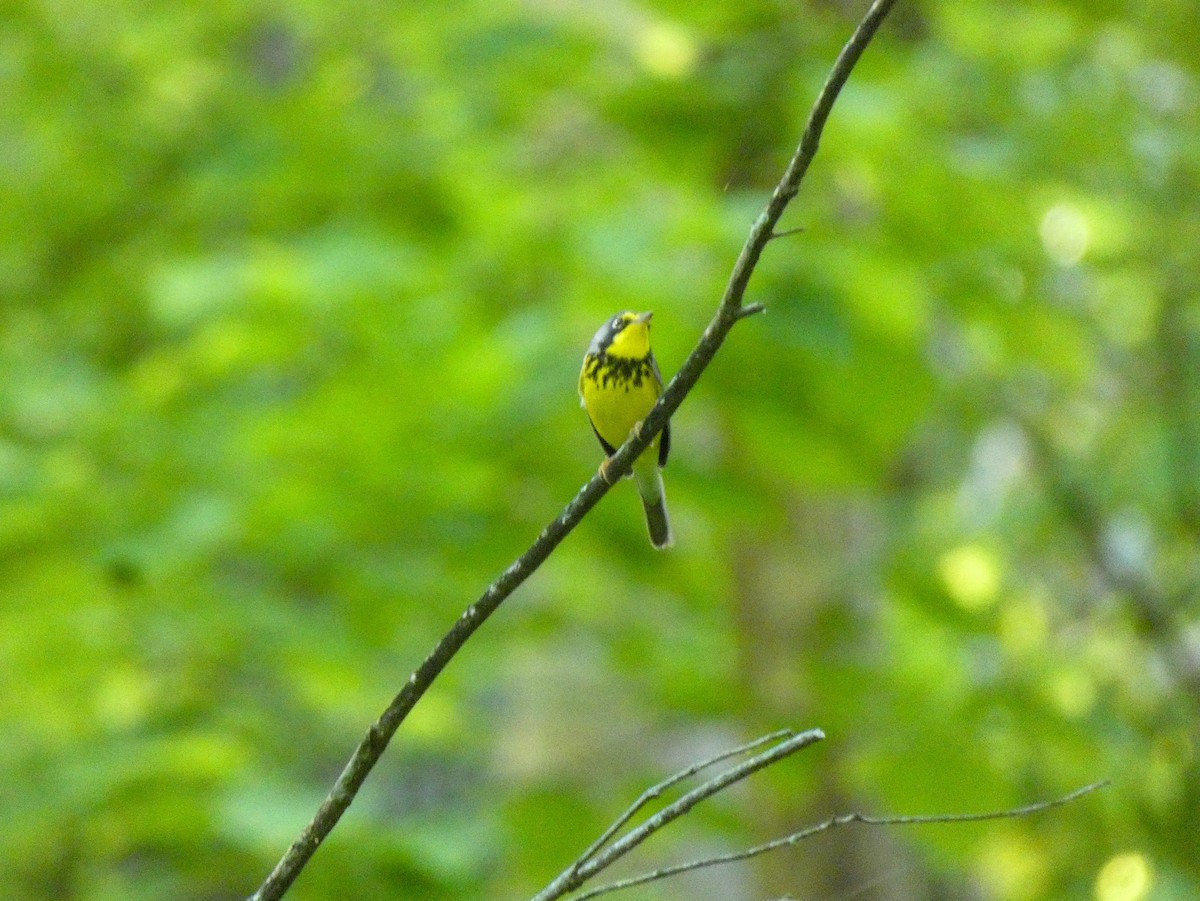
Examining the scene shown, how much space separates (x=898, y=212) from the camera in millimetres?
4734

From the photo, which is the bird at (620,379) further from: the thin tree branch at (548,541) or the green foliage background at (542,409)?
the thin tree branch at (548,541)

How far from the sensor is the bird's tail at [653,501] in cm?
362

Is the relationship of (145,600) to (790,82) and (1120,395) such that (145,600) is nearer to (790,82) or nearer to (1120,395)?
(790,82)

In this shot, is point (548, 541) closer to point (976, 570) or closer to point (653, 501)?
point (653, 501)

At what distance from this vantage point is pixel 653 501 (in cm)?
379

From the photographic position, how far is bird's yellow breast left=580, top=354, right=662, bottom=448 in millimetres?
3234

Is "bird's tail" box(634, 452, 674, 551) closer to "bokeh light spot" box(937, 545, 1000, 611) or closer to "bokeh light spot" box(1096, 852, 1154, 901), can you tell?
"bokeh light spot" box(1096, 852, 1154, 901)

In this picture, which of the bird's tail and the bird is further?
the bird's tail

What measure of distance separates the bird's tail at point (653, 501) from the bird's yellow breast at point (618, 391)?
266 mm

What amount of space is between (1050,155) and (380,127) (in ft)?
9.45

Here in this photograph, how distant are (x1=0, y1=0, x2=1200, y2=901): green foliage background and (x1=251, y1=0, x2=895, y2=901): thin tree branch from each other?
244 cm

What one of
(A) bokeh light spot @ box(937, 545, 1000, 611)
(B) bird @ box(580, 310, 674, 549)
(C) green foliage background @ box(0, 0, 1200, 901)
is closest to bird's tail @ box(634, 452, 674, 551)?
(B) bird @ box(580, 310, 674, 549)

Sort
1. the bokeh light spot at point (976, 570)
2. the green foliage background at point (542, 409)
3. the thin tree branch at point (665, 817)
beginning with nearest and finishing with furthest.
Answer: the thin tree branch at point (665, 817) < the green foliage background at point (542, 409) < the bokeh light spot at point (976, 570)

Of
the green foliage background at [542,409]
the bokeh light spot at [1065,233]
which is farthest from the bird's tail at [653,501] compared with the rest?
the bokeh light spot at [1065,233]
